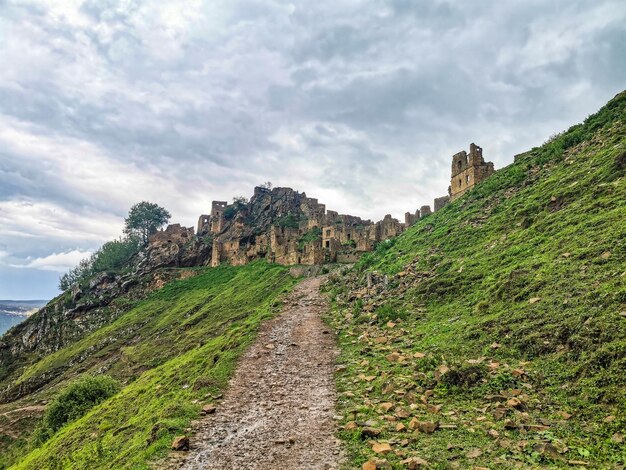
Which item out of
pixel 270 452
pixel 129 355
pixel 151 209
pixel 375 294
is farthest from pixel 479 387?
pixel 151 209

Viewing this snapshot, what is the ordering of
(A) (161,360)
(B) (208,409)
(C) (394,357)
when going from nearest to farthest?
(B) (208,409) → (C) (394,357) → (A) (161,360)

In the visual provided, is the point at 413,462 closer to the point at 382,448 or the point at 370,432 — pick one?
Answer: the point at 382,448

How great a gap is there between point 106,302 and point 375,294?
67761 mm

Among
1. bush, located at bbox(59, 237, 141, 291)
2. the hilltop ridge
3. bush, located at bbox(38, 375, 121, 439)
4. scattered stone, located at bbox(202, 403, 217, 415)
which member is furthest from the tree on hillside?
scattered stone, located at bbox(202, 403, 217, 415)

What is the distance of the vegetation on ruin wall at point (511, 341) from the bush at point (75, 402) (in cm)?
1807

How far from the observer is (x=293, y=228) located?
80000 mm

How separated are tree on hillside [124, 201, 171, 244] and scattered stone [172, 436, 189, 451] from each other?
→ 110689 millimetres

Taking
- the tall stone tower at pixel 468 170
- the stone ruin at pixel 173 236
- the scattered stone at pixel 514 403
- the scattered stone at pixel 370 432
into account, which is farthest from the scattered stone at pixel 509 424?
the stone ruin at pixel 173 236

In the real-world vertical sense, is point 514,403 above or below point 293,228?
below

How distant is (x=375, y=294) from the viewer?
26.9 metres

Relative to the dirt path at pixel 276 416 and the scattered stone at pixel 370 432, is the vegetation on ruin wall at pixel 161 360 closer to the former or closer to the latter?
the dirt path at pixel 276 416

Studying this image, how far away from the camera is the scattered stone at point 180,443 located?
405 inches

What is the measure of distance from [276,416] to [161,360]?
26098mm

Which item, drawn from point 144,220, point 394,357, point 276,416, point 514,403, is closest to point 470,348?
point 394,357
